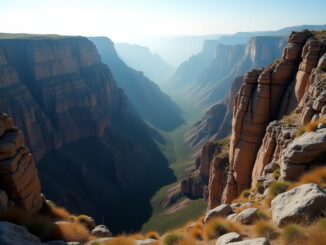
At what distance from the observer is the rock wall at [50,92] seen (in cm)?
9444

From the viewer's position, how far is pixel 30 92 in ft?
340

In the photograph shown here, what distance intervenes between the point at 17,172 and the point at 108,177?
88371 millimetres

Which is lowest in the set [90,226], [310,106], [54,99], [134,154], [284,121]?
[134,154]

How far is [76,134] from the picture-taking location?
11300 cm

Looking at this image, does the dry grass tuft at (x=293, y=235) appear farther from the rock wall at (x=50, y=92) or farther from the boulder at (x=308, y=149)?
the rock wall at (x=50, y=92)

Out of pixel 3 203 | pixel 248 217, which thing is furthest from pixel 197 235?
pixel 3 203

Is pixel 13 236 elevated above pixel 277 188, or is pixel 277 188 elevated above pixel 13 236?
pixel 13 236

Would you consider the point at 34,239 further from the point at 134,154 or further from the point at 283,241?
the point at 134,154

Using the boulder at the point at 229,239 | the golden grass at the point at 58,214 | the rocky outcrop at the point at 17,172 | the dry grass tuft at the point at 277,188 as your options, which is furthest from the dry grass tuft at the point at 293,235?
the golden grass at the point at 58,214

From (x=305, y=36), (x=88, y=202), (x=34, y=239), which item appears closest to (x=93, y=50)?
(x=88, y=202)

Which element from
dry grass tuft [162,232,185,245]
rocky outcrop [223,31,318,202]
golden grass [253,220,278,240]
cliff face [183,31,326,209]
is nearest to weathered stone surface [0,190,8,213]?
dry grass tuft [162,232,185,245]

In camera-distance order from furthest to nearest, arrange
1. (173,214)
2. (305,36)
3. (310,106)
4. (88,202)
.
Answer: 1. (88,202)
2. (173,214)
3. (305,36)
4. (310,106)

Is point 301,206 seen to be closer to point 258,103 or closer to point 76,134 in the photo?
point 258,103

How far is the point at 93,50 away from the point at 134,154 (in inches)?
1830
